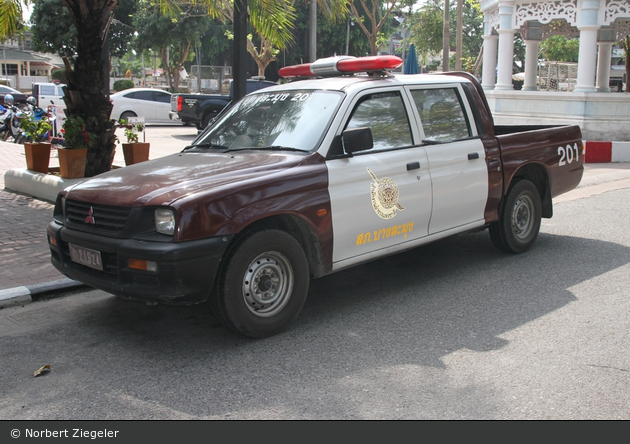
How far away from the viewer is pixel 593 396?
150 inches

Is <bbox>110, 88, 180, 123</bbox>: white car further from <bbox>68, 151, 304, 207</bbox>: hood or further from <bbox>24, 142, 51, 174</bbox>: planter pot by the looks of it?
<bbox>68, 151, 304, 207</bbox>: hood

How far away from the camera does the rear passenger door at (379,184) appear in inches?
202

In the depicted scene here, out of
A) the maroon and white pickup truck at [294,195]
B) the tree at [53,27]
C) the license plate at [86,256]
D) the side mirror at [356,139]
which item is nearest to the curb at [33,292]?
the maroon and white pickup truck at [294,195]

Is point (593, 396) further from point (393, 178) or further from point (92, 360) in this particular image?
point (92, 360)

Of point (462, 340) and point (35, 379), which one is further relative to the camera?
point (462, 340)

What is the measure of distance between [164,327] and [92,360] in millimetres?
728

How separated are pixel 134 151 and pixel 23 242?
13.3 ft

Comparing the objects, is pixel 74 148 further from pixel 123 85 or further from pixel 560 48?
pixel 560 48

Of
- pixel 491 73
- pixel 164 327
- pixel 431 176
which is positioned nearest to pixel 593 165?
pixel 491 73

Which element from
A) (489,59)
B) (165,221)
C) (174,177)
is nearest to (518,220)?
(174,177)

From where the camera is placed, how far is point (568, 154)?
754cm

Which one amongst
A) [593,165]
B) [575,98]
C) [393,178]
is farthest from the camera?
[575,98]

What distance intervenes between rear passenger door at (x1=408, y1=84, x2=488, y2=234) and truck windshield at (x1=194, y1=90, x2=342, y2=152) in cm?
100

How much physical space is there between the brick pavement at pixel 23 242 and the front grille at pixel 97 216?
142 cm
